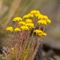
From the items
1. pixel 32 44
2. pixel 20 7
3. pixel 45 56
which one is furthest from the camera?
Result: pixel 20 7

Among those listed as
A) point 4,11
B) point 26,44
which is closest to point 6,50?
point 26,44

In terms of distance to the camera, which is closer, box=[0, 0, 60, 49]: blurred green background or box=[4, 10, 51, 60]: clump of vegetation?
box=[4, 10, 51, 60]: clump of vegetation

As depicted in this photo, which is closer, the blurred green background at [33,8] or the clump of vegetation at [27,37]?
the clump of vegetation at [27,37]

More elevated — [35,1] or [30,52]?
[35,1]

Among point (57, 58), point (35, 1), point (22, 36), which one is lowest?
point (57, 58)

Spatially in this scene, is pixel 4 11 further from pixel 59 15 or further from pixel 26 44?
pixel 26 44

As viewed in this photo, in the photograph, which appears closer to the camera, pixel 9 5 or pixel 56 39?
pixel 56 39

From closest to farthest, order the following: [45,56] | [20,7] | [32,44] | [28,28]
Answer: [28,28], [32,44], [45,56], [20,7]

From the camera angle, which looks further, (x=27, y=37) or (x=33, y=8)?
(x=33, y=8)
